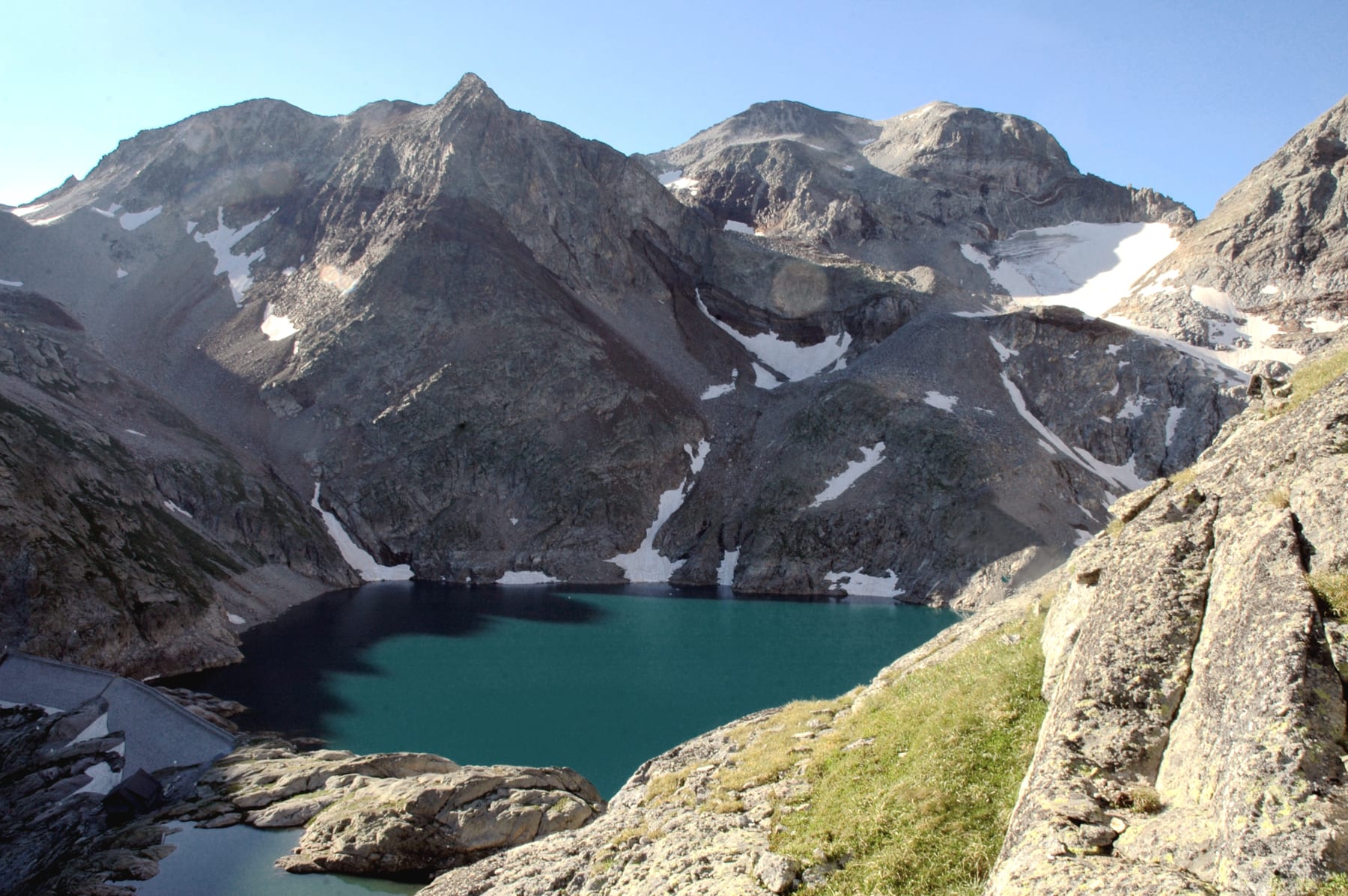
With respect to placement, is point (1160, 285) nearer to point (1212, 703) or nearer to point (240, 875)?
point (240, 875)

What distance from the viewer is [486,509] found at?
276 ft

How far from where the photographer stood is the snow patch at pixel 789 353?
108 m

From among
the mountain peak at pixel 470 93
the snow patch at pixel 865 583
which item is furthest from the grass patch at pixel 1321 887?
the mountain peak at pixel 470 93

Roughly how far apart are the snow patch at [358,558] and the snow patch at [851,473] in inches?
1618

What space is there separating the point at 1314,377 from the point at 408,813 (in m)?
21.0

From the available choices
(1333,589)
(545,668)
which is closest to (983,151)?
(545,668)

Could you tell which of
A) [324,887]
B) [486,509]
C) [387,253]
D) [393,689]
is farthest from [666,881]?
[387,253]

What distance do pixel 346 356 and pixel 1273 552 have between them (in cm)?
9323

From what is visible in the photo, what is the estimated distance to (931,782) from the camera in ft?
33.2

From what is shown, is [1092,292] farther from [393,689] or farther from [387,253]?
[393,689]

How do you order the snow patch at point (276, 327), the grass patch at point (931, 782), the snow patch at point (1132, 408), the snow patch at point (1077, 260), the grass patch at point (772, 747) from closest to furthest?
the grass patch at point (931, 782) → the grass patch at point (772, 747) → the snow patch at point (1132, 408) → the snow patch at point (276, 327) → the snow patch at point (1077, 260)

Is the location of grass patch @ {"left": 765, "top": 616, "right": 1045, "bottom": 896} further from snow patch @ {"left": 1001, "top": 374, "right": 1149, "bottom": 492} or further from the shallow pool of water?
snow patch @ {"left": 1001, "top": 374, "right": 1149, "bottom": 492}

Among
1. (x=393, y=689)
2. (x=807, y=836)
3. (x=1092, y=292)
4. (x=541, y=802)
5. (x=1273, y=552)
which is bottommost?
(x=393, y=689)

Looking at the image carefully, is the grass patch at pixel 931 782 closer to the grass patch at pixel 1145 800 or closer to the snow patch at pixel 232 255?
the grass patch at pixel 1145 800
